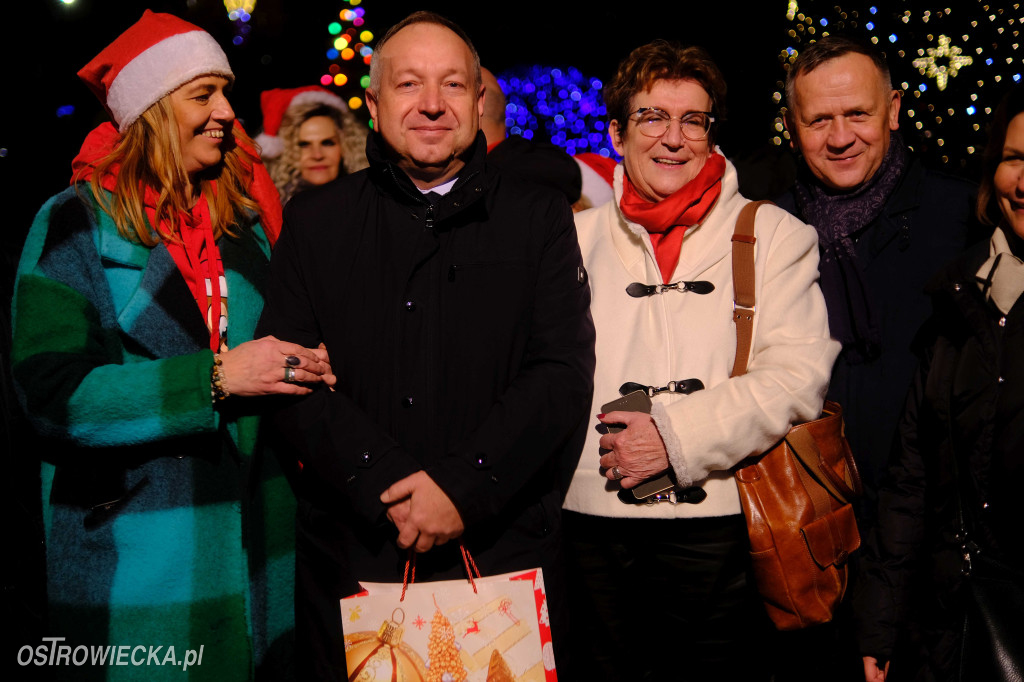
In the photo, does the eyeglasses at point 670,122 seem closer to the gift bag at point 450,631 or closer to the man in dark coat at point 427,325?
the man in dark coat at point 427,325

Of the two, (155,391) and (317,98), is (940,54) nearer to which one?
(317,98)

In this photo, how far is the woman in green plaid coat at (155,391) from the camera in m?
2.09

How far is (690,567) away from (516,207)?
3.80 ft

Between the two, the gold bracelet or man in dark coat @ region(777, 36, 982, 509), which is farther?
man in dark coat @ region(777, 36, 982, 509)

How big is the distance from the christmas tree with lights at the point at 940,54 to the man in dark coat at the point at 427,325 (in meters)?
3.67

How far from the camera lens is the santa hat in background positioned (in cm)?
457

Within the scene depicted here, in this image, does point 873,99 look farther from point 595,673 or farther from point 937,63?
point 937,63

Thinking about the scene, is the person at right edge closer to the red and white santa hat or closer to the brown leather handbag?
the brown leather handbag

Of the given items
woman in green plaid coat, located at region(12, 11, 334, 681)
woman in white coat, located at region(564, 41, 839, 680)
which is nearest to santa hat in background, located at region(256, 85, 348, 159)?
woman in green plaid coat, located at region(12, 11, 334, 681)

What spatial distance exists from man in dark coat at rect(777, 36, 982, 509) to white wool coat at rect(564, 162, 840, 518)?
1.16ft

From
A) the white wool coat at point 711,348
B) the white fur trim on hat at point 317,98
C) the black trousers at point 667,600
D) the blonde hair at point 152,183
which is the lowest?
the black trousers at point 667,600

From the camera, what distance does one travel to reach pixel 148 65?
7.57 feet

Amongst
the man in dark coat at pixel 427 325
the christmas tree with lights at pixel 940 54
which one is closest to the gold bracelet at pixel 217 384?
the man in dark coat at pixel 427 325

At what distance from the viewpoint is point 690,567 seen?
2.35 meters
